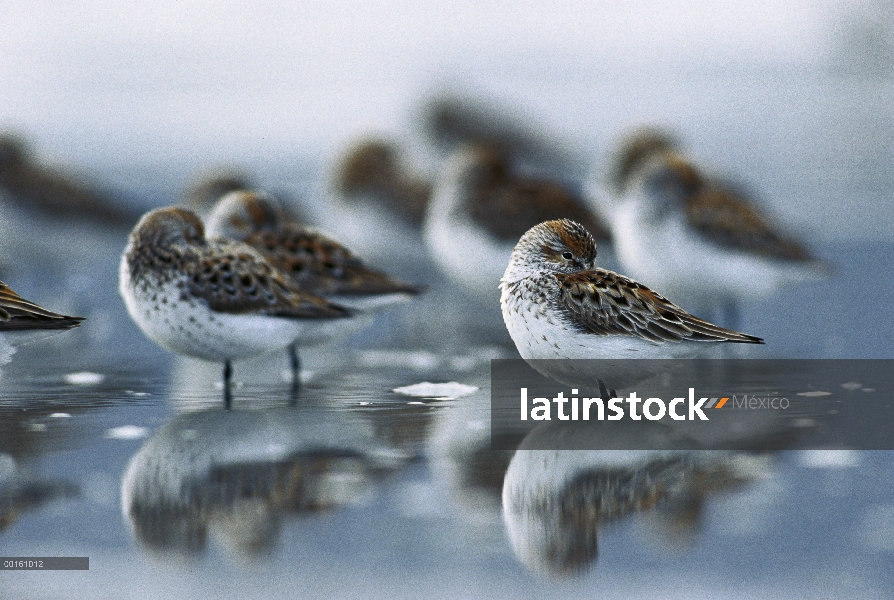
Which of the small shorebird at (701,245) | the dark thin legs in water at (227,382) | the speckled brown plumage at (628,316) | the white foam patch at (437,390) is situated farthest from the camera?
the small shorebird at (701,245)

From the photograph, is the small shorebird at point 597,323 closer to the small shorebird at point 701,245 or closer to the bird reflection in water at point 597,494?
the bird reflection in water at point 597,494

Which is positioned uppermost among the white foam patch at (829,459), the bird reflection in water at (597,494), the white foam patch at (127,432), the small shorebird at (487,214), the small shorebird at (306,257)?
the small shorebird at (487,214)

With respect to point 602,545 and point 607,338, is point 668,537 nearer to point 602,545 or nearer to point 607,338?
point 602,545

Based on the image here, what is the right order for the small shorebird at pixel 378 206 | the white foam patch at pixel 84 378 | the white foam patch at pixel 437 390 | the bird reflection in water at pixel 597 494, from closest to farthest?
the bird reflection in water at pixel 597 494 < the white foam patch at pixel 437 390 < the white foam patch at pixel 84 378 < the small shorebird at pixel 378 206

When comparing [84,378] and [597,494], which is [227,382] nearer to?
[84,378]

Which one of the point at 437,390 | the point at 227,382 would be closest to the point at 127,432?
the point at 227,382

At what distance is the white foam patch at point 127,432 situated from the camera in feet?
18.5

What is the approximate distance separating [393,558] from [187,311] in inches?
102

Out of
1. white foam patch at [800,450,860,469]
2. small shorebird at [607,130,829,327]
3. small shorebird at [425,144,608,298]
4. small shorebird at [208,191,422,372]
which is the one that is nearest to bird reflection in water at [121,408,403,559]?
small shorebird at [208,191,422,372]

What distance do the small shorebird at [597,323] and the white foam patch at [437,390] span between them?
0.96 m

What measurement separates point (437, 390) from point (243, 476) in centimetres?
202

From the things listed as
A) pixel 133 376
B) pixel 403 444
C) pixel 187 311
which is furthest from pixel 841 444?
pixel 133 376

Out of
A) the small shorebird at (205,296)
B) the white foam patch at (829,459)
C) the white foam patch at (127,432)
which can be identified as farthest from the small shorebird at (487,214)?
the white foam patch at (829,459)

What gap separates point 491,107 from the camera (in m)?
18.4
